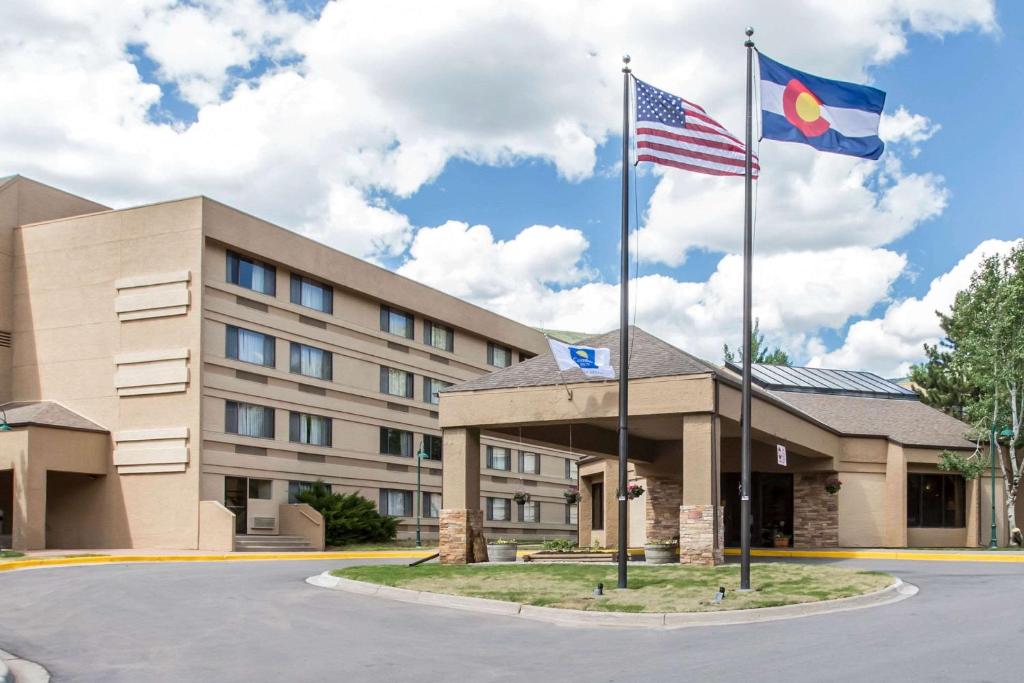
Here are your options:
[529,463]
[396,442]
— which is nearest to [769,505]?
[396,442]

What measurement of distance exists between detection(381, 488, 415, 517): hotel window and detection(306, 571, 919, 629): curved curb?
3236 centimetres

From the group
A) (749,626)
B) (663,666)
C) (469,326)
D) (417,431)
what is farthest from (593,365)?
(469,326)

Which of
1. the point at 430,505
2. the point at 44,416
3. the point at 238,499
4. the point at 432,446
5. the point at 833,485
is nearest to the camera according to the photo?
the point at 833,485

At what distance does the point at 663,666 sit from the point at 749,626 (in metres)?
4.12

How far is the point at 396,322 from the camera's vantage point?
53.8 meters

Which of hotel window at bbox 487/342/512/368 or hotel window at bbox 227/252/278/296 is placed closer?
hotel window at bbox 227/252/278/296

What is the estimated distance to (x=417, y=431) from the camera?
54.9 metres

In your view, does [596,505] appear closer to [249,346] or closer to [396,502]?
[396,502]

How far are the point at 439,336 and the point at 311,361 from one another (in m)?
10.9

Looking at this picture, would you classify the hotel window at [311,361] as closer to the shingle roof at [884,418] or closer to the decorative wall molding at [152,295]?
the decorative wall molding at [152,295]

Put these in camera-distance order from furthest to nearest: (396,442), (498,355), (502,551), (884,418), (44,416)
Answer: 1. (498,355)
2. (396,442)
3. (884,418)
4. (44,416)
5. (502,551)

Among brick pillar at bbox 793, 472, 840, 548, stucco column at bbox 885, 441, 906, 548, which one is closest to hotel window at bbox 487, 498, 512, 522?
brick pillar at bbox 793, 472, 840, 548

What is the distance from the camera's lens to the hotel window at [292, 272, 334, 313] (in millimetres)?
46969

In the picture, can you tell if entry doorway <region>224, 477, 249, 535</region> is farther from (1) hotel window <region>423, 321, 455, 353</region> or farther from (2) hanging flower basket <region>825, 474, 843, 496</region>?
(2) hanging flower basket <region>825, 474, 843, 496</region>
